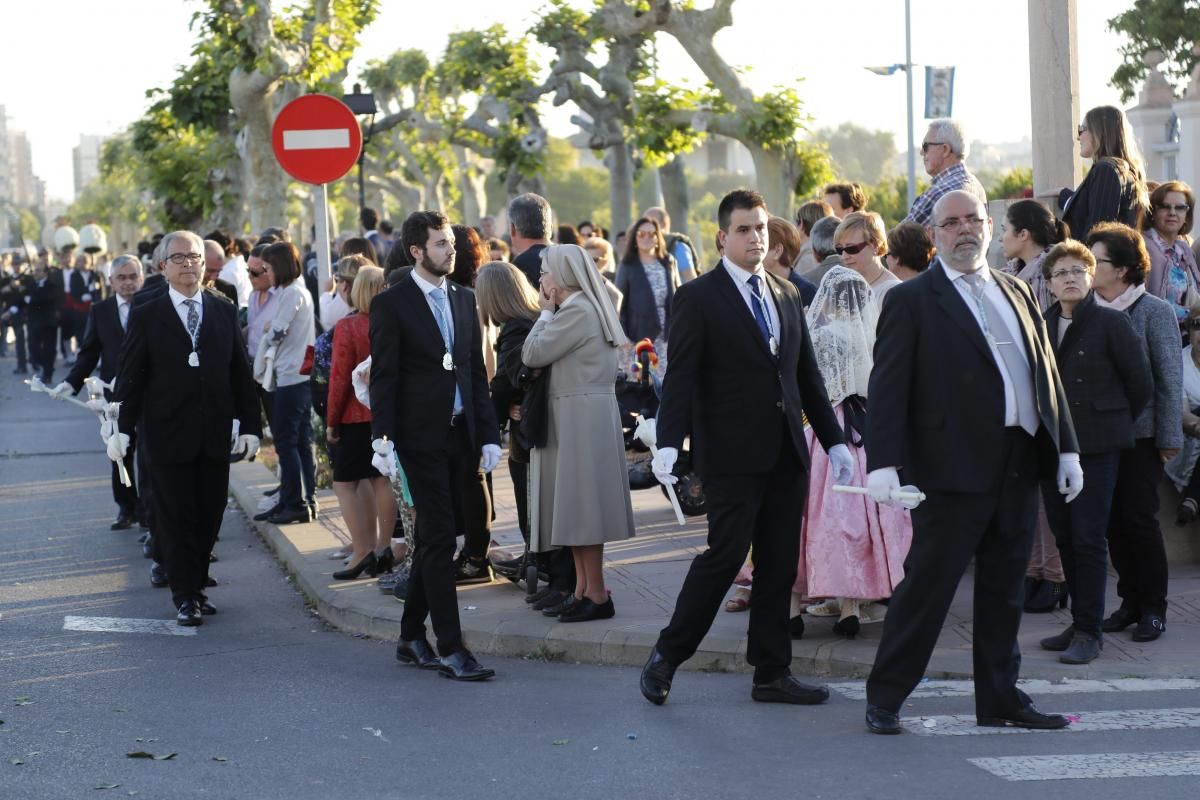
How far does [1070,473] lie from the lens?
618 centimetres

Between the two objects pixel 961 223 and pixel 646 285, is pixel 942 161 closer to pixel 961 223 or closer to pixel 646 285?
pixel 961 223

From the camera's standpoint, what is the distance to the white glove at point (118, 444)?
30.9 feet

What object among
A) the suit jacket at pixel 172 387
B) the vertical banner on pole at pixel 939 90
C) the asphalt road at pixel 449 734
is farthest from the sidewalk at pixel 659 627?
the vertical banner on pole at pixel 939 90

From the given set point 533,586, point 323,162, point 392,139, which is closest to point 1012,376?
point 533,586

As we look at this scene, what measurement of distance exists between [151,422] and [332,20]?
1531cm

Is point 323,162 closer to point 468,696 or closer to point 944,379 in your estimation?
point 468,696

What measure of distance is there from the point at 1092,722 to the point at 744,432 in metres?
1.69

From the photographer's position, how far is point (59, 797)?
5773 millimetres

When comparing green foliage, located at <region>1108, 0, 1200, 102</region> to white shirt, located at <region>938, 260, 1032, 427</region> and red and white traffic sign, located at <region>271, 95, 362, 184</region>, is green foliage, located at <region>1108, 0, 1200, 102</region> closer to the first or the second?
red and white traffic sign, located at <region>271, 95, 362, 184</region>

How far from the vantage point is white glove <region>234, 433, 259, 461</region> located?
31.0 feet

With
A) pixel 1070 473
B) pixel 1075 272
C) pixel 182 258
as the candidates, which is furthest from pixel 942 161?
pixel 182 258

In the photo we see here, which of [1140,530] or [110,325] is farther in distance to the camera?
[110,325]

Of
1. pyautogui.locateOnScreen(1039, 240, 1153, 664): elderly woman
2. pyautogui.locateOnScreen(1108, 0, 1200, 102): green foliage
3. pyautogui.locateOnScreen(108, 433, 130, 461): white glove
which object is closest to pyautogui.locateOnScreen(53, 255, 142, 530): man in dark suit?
pyautogui.locateOnScreen(108, 433, 130, 461): white glove

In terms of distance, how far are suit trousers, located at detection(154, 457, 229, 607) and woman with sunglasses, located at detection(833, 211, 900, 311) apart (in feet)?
11.7
